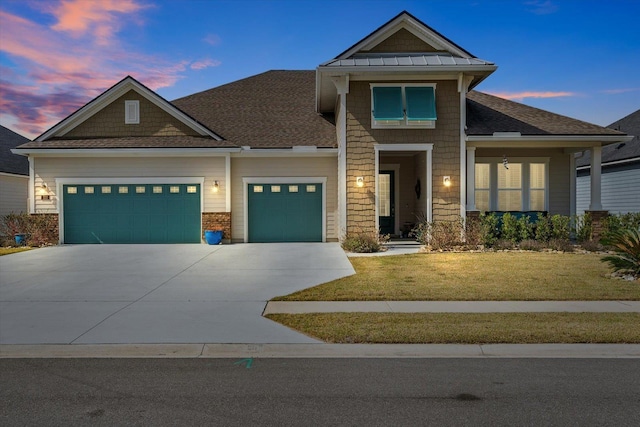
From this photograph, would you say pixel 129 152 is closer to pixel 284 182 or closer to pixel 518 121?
pixel 284 182

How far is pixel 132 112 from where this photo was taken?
1992 cm

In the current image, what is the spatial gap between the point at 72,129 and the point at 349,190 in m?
12.2

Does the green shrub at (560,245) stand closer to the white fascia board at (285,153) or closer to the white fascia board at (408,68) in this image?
the white fascia board at (408,68)

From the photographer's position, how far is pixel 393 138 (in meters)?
17.8

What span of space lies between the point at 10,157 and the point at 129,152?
12.1 metres

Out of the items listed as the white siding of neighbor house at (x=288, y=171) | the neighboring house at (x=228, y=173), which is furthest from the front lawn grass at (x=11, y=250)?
the white siding of neighbor house at (x=288, y=171)

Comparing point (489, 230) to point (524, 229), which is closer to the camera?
point (489, 230)

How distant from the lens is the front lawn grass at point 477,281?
9188 millimetres

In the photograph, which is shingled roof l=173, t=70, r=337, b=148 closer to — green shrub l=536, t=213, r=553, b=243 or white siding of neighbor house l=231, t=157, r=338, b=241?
white siding of neighbor house l=231, t=157, r=338, b=241

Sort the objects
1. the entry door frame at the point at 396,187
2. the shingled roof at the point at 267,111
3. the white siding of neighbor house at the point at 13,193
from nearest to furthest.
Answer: the shingled roof at the point at 267,111, the entry door frame at the point at 396,187, the white siding of neighbor house at the point at 13,193

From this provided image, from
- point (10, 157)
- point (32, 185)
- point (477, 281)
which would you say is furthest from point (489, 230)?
point (10, 157)

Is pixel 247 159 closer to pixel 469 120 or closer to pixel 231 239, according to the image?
pixel 231 239

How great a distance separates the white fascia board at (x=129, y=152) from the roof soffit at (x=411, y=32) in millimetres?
6264
